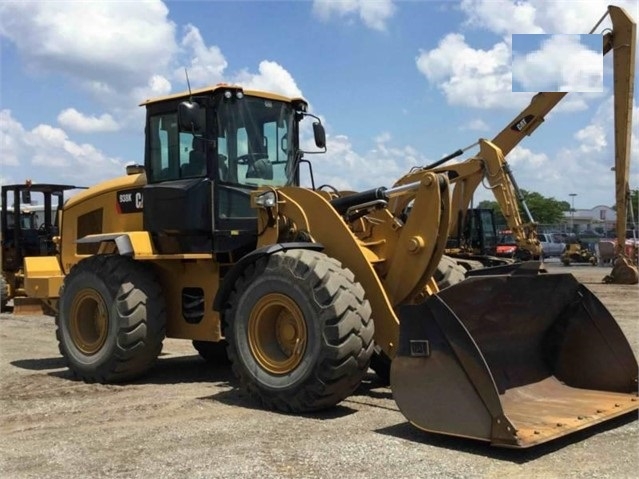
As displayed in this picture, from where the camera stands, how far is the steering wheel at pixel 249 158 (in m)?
7.67

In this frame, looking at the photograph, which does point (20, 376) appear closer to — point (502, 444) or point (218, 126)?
point (218, 126)

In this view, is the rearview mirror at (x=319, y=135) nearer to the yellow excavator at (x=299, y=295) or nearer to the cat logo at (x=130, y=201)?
the yellow excavator at (x=299, y=295)

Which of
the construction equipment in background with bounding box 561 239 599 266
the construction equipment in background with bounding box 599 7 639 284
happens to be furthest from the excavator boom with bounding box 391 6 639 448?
the construction equipment in background with bounding box 561 239 599 266

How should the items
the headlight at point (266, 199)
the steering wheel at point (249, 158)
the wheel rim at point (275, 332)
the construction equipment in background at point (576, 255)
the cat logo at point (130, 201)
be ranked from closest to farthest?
the wheel rim at point (275, 332) < the headlight at point (266, 199) < the steering wheel at point (249, 158) < the cat logo at point (130, 201) < the construction equipment in background at point (576, 255)

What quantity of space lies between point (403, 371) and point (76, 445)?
7.68 ft

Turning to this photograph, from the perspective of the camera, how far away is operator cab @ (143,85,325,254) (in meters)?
7.46

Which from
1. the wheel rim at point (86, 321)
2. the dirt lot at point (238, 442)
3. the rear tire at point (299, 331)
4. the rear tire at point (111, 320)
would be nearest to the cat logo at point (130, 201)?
the rear tire at point (111, 320)

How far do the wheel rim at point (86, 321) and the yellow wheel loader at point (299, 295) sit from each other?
2 centimetres

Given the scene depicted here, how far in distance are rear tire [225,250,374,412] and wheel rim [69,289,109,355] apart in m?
2.13

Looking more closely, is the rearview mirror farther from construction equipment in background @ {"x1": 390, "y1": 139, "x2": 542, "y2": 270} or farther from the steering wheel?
construction equipment in background @ {"x1": 390, "y1": 139, "x2": 542, "y2": 270}

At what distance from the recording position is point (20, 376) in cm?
834

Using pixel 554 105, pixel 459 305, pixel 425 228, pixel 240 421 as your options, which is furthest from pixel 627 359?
pixel 554 105

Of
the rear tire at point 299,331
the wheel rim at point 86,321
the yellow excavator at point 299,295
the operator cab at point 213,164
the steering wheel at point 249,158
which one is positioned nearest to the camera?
the yellow excavator at point 299,295

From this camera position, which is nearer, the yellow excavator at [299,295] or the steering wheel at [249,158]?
the yellow excavator at [299,295]
